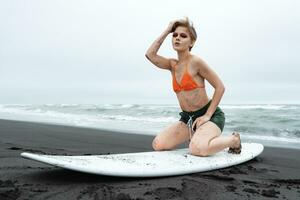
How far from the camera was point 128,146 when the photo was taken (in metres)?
6.27

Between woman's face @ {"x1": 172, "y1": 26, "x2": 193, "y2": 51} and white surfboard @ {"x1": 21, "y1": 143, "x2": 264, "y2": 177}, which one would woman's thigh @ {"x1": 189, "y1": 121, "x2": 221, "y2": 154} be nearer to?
white surfboard @ {"x1": 21, "y1": 143, "x2": 264, "y2": 177}

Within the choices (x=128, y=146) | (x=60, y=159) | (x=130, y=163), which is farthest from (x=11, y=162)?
(x=128, y=146)

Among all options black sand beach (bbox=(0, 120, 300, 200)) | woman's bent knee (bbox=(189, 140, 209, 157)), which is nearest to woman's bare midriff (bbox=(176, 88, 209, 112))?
woman's bent knee (bbox=(189, 140, 209, 157))

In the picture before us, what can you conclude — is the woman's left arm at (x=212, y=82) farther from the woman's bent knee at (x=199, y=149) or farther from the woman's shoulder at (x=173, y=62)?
the woman's bent knee at (x=199, y=149)

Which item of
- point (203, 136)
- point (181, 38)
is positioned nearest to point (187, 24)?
point (181, 38)

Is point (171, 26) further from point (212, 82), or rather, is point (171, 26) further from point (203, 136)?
point (203, 136)

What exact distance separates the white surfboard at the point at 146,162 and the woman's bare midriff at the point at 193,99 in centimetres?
56

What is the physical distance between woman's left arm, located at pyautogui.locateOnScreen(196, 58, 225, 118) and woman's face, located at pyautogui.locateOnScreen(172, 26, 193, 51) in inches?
9.3

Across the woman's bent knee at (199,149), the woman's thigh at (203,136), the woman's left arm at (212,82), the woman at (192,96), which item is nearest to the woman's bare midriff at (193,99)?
the woman at (192,96)

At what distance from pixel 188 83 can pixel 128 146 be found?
208cm

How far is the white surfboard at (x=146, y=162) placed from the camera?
10.3 ft

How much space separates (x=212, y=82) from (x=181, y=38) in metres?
0.64

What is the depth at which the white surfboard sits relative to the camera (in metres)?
3.15

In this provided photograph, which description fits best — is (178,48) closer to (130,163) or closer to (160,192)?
(130,163)
